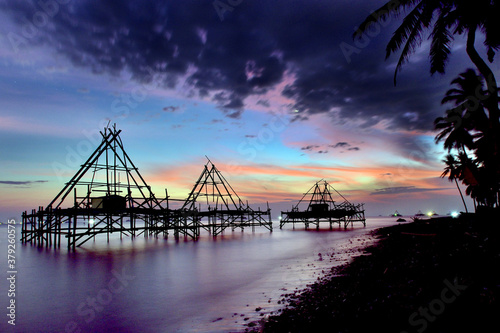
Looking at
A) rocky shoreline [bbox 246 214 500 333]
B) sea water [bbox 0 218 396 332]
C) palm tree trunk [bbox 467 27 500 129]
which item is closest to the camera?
rocky shoreline [bbox 246 214 500 333]

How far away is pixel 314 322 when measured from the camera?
21.4 ft

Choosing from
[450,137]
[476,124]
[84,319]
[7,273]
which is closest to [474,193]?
[450,137]

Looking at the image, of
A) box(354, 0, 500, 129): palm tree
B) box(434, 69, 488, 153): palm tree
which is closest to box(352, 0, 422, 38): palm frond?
box(354, 0, 500, 129): palm tree

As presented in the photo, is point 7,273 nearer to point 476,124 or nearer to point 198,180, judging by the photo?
point 198,180

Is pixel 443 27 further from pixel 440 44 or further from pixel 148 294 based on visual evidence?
pixel 148 294

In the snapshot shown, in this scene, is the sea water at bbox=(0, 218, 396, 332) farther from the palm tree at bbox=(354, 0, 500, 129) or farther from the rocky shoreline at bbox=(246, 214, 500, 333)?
the palm tree at bbox=(354, 0, 500, 129)

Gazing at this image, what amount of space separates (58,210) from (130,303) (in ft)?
77.7

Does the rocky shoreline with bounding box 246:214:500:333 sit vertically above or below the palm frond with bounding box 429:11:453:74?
below

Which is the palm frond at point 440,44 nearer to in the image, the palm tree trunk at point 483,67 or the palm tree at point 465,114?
the palm tree trunk at point 483,67

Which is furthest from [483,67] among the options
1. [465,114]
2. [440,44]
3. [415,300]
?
[465,114]

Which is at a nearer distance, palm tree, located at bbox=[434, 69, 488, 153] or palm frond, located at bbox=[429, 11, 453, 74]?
palm frond, located at bbox=[429, 11, 453, 74]

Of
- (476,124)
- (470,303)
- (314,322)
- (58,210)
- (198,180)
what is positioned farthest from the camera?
(198,180)

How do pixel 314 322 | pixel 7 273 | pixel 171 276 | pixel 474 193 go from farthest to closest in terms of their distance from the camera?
1. pixel 474 193
2. pixel 7 273
3. pixel 171 276
4. pixel 314 322

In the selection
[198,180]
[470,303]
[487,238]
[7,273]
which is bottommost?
[7,273]
